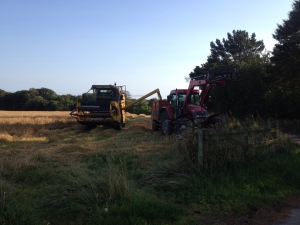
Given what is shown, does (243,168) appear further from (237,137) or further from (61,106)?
(61,106)

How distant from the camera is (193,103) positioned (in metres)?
16.7

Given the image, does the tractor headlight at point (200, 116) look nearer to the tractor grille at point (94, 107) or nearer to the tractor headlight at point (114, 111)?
the tractor headlight at point (114, 111)

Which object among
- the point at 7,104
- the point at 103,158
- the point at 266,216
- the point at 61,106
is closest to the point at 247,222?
the point at 266,216

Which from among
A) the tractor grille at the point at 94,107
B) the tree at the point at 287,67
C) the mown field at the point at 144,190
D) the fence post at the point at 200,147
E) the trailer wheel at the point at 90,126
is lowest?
the mown field at the point at 144,190

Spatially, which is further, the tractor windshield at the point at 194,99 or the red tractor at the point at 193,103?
the tractor windshield at the point at 194,99

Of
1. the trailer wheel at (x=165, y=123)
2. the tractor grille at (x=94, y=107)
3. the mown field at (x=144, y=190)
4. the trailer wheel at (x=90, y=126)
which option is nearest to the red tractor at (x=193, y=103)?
the trailer wheel at (x=165, y=123)

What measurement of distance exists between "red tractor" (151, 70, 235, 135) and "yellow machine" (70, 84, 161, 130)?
4.15 meters

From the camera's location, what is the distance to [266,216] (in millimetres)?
6211

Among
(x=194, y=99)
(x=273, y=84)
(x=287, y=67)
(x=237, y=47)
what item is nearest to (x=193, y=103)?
(x=194, y=99)

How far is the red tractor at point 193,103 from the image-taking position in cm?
1448

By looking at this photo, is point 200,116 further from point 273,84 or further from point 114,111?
point 273,84

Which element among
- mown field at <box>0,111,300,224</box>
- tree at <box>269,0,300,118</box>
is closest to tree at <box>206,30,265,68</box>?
tree at <box>269,0,300,118</box>

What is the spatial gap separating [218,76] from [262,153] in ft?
19.3

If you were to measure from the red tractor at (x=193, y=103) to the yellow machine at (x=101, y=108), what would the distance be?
415 cm
